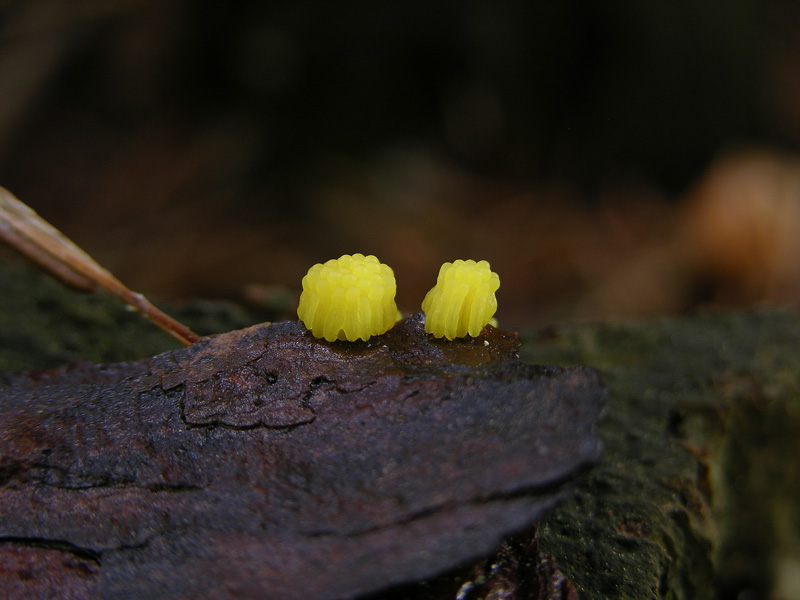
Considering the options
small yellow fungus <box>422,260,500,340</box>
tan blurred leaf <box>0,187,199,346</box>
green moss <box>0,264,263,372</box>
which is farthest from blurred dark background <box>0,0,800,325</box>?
small yellow fungus <box>422,260,500,340</box>

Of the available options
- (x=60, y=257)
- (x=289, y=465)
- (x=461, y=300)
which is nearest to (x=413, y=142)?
(x=60, y=257)

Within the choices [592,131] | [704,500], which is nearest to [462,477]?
[704,500]

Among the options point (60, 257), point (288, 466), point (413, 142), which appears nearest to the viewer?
point (288, 466)

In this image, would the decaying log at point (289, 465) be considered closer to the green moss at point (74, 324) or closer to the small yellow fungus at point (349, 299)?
the small yellow fungus at point (349, 299)

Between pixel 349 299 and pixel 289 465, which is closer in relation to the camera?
pixel 289 465

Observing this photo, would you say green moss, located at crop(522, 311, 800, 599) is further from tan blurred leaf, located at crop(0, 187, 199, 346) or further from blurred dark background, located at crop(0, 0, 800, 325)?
blurred dark background, located at crop(0, 0, 800, 325)

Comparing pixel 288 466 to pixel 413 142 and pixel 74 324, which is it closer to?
pixel 74 324

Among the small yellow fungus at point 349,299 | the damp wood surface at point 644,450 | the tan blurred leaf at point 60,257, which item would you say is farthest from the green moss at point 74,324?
the small yellow fungus at point 349,299
